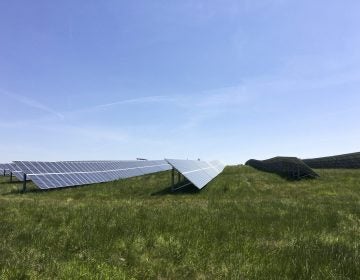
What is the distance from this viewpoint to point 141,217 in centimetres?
1234

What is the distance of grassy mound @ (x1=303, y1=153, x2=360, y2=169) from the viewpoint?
5605 centimetres

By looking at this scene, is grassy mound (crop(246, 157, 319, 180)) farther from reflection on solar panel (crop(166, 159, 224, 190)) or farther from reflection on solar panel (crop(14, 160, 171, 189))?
reflection on solar panel (crop(14, 160, 171, 189))

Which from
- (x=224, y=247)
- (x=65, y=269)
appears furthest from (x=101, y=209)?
(x=65, y=269)

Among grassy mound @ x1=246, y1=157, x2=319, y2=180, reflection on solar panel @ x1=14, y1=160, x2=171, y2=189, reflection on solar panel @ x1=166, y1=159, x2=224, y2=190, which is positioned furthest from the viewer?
grassy mound @ x1=246, y1=157, x2=319, y2=180

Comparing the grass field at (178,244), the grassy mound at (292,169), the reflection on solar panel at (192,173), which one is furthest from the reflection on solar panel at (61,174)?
the grassy mound at (292,169)

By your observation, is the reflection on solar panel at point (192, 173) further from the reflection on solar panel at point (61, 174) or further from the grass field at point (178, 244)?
the grass field at point (178, 244)

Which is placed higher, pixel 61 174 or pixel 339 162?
pixel 339 162

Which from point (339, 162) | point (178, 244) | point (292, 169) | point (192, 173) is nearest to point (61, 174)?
point (192, 173)

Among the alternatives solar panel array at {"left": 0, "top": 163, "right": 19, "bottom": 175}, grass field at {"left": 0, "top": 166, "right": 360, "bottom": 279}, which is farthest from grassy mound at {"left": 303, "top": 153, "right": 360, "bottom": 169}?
grass field at {"left": 0, "top": 166, "right": 360, "bottom": 279}

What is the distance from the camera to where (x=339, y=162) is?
59.8 metres

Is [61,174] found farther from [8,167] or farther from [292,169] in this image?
[292,169]

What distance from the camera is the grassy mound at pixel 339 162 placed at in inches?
2207

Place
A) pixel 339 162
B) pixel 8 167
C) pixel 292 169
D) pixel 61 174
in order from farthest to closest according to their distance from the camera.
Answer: pixel 339 162 < pixel 8 167 < pixel 292 169 < pixel 61 174

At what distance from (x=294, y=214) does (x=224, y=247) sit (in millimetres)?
6025
